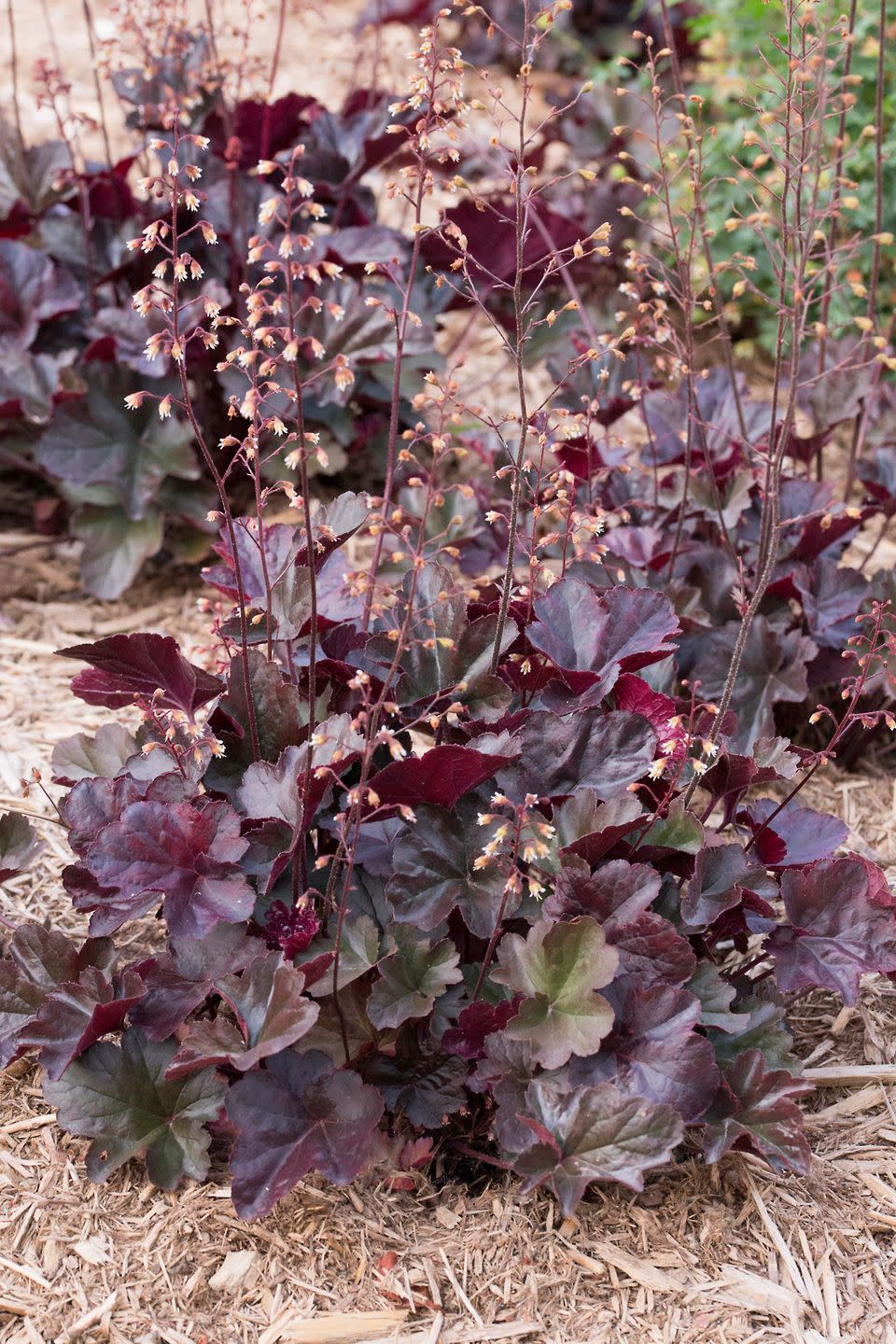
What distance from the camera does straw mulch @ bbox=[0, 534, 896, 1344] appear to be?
5.20 feet

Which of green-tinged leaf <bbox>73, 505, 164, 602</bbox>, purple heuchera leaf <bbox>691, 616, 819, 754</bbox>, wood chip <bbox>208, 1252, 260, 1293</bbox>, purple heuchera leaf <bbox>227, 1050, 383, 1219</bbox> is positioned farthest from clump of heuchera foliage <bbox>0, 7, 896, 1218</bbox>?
green-tinged leaf <bbox>73, 505, 164, 602</bbox>

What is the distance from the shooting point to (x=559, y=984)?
161cm

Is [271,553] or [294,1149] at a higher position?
[271,553]

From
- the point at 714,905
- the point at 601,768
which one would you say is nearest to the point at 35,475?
the point at 601,768

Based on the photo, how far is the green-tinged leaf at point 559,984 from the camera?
5.08 feet

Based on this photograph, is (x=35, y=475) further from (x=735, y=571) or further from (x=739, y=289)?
(x=739, y=289)

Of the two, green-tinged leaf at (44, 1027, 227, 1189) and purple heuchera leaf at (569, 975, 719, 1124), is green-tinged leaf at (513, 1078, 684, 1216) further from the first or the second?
green-tinged leaf at (44, 1027, 227, 1189)

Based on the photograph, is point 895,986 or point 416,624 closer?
point 416,624

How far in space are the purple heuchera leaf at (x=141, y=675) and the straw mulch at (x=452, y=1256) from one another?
22.6 inches

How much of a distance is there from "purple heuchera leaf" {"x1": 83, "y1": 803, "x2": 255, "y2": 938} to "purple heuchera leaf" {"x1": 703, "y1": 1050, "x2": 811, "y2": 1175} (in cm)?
64

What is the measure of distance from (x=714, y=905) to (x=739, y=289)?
0.85m

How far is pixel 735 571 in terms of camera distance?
2482 millimetres

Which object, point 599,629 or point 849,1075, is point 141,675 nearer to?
point 599,629

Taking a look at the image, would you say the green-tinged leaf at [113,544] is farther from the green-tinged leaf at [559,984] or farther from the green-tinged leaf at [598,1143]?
the green-tinged leaf at [598,1143]
